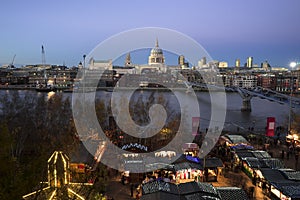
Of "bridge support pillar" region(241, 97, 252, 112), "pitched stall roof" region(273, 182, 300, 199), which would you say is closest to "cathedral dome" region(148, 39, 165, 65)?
"bridge support pillar" region(241, 97, 252, 112)

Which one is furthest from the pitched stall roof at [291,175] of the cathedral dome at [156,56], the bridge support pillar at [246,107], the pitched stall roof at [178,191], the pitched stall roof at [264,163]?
the cathedral dome at [156,56]

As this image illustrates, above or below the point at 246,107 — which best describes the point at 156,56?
above

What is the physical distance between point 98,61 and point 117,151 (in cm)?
5692

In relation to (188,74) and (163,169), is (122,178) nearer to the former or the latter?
(163,169)

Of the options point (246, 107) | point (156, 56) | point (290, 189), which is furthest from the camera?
point (156, 56)

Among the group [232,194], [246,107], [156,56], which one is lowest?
[232,194]

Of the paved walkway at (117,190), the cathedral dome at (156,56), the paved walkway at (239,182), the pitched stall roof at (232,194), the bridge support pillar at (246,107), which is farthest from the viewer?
the cathedral dome at (156,56)

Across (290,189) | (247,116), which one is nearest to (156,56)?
(247,116)

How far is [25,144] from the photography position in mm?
6582

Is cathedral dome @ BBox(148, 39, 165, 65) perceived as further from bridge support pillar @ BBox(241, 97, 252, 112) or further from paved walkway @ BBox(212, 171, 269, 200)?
paved walkway @ BBox(212, 171, 269, 200)

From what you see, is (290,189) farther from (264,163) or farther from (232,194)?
(264,163)

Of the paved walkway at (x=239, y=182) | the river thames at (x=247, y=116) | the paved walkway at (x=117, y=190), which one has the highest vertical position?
the river thames at (x=247, y=116)

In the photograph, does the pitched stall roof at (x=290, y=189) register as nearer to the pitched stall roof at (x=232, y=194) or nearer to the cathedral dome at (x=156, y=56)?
the pitched stall roof at (x=232, y=194)

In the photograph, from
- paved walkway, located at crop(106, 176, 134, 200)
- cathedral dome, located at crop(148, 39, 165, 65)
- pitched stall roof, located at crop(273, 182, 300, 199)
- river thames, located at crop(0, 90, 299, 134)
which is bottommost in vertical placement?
paved walkway, located at crop(106, 176, 134, 200)
